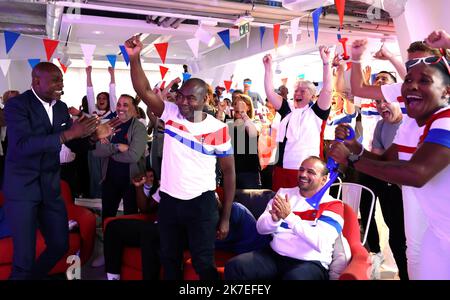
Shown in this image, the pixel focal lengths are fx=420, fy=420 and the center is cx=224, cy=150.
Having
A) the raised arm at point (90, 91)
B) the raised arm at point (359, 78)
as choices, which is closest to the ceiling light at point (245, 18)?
the raised arm at point (90, 91)

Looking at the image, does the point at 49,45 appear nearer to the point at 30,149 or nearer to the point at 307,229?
the point at 30,149

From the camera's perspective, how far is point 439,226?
155 centimetres

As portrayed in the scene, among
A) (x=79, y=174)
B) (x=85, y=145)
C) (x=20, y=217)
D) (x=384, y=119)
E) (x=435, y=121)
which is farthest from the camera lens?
(x=79, y=174)

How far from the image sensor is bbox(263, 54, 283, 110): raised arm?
11.5 ft

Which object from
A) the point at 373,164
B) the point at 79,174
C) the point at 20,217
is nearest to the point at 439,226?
the point at 373,164

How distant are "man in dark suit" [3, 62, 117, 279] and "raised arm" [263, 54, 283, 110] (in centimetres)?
162

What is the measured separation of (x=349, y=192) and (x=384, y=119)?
2.17 feet

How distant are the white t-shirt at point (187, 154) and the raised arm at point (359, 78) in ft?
3.04

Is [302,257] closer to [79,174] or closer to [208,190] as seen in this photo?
[208,190]

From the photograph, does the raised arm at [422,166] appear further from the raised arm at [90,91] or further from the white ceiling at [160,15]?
the white ceiling at [160,15]

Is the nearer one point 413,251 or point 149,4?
point 413,251

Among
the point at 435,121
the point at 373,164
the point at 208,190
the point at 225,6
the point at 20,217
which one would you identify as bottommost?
the point at 20,217

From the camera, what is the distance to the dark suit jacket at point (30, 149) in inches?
93.0

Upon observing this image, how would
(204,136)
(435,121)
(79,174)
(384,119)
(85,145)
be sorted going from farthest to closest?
(79,174)
(85,145)
(384,119)
(204,136)
(435,121)
